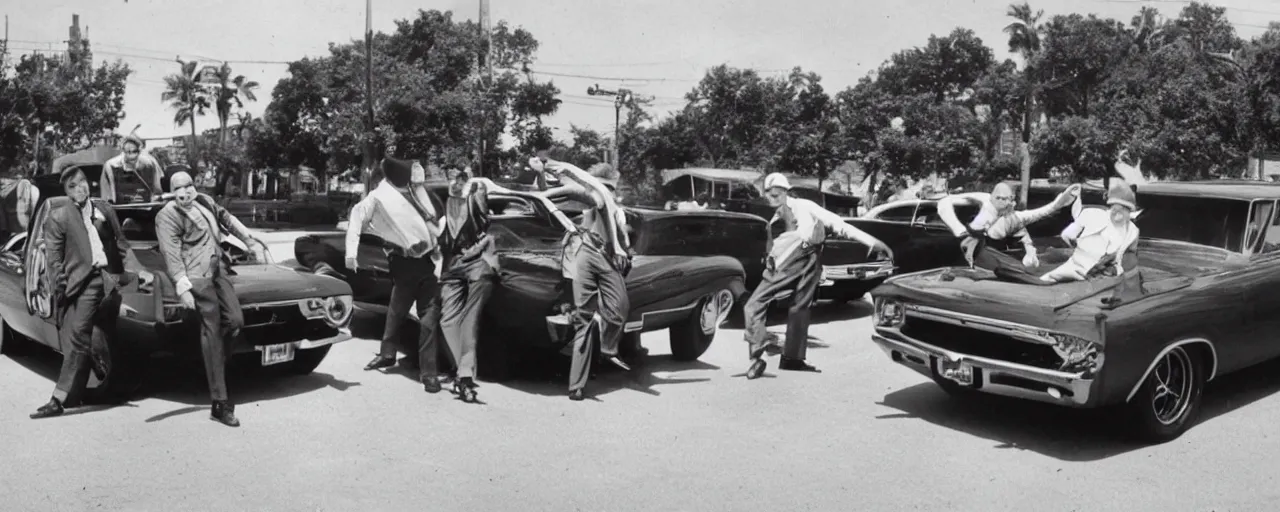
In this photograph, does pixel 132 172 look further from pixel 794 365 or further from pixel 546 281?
pixel 794 365

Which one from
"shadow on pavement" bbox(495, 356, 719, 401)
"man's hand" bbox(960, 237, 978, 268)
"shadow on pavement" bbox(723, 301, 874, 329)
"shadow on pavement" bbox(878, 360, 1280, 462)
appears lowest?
"shadow on pavement" bbox(723, 301, 874, 329)

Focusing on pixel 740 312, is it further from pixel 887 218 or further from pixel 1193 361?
pixel 1193 361

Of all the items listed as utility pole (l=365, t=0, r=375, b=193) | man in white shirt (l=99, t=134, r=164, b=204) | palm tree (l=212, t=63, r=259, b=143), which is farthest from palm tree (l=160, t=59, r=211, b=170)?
man in white shirt (l=99, t=134, r=164, b=204)

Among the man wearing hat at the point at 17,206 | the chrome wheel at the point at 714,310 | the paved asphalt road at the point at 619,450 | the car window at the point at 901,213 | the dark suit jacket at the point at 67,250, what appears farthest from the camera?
the car window at the point at 901,213

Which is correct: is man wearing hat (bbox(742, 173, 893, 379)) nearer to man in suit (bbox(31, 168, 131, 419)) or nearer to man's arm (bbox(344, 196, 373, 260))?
man's arm (bbox(344, 196, 373, 260))

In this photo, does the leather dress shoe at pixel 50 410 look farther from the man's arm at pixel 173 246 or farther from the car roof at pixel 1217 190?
the car roof at pixel 1217 190

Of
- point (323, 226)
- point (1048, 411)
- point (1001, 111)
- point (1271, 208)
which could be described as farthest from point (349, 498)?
point (1001, 111)

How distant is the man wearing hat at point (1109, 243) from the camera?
23.0 ft

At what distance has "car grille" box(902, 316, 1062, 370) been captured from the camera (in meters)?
6.27

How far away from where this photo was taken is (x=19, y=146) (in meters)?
33.3

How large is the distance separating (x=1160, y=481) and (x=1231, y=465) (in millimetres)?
564

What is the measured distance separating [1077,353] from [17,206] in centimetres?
1282

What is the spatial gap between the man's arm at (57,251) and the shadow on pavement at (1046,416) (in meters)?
5.05

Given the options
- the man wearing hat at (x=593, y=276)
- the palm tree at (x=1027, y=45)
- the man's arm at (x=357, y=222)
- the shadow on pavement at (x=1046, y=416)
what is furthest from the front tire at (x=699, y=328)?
the palm tree at (x=1027, y=45)
